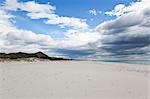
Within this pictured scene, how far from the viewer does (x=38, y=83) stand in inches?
582

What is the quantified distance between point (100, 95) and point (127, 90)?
6.99ft

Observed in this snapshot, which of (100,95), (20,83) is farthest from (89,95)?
(20,83)

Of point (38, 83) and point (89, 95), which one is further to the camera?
point (38, 83)

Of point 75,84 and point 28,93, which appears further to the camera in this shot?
point 75,84

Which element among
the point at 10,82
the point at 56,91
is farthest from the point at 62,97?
the point at 10,82

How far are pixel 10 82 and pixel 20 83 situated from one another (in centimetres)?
67

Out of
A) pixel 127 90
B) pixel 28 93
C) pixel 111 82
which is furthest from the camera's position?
pixel 111 82

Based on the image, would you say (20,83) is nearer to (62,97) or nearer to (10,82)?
(10,82)

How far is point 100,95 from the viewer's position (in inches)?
475

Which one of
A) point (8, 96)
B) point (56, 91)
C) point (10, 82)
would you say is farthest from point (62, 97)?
point (10, 82)

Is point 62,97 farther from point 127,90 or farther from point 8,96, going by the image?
point 127,90

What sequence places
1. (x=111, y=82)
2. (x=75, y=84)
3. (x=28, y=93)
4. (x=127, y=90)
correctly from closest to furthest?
(x=28, y=93) → (x=127, y=90) → (x=75, y=84) → (x=111, y=82)

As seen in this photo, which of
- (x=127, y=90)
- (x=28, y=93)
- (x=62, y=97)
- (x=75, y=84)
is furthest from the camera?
(x=75, y=84)

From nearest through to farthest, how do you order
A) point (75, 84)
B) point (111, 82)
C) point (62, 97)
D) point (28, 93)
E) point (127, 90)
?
point (62, 97)
point (28, 93)
point (127, 90)
point (75, 84)
point (111, 82)
